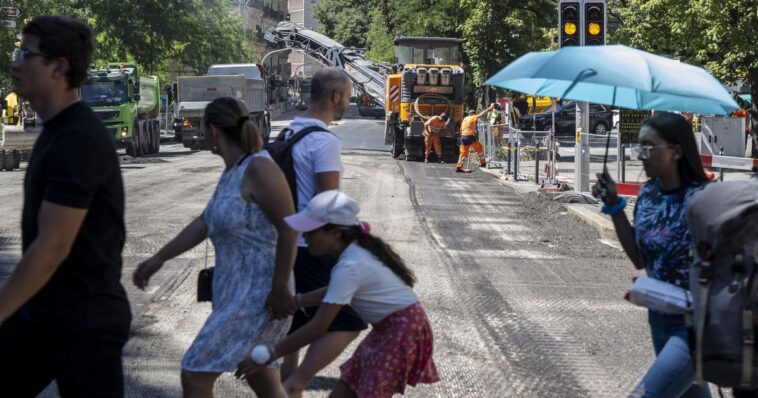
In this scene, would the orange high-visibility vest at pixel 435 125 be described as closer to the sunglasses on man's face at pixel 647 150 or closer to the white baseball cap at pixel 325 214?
the sunglasses on man's face at pixel 647 150

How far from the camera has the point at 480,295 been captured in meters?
9.44

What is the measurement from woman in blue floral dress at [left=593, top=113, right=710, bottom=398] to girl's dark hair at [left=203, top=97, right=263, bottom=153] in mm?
1413

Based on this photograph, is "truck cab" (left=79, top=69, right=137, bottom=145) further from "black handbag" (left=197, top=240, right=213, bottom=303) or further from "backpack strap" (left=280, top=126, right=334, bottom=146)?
"black handbag" (left=197, top=240, right=213, bottom=303)

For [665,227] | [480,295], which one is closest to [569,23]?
[480,295]

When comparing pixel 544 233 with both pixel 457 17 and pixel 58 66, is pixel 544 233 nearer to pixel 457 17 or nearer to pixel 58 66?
pixel 58 66

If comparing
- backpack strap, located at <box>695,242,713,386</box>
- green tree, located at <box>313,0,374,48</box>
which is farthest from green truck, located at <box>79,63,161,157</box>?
green tree, located at <box>313,0,374,48</box>

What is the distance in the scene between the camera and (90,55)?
3.49m

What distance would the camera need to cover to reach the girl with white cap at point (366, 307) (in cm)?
409

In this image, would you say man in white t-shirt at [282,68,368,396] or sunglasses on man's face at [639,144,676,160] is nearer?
sunglasses on man's face at [639,144,676,160]

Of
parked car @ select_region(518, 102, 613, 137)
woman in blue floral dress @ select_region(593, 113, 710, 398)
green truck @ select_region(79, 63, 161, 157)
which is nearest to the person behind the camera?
woman in blue floral dress @ select_region(593, 113, 710, 398)

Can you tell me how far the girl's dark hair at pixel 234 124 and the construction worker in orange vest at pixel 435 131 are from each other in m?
26.1

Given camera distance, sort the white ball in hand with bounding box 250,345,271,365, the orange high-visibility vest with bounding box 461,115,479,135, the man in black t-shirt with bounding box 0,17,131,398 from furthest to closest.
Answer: the orange high-visibility vest with bounding box 461,115,479,135 → the white ball in hand with bounding box 250,345,271,365 → the man in black t-shirt with bounding box 0,17,131,398

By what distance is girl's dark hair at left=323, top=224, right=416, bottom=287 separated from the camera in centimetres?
413

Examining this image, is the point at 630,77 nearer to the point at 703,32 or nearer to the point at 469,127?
the point at 469,127
